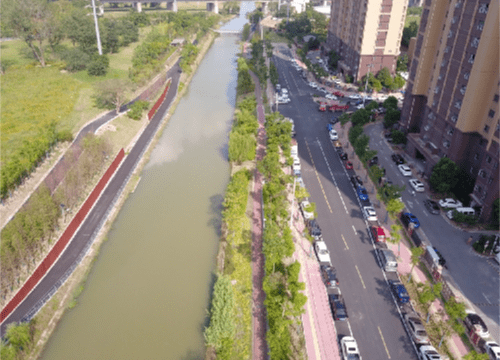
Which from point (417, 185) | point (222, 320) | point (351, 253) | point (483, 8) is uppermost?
point (483, 8)

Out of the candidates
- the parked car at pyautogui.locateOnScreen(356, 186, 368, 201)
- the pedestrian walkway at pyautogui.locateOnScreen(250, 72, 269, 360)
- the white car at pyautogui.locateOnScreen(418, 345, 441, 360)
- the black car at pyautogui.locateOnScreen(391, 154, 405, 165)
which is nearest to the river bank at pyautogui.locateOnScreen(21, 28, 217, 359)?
the pedestrian walkway at pyautogui.locateOnScreen(250, 72, 269, 360)

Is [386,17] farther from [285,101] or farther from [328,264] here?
[328,264]

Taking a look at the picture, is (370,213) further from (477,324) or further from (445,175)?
(477,324)

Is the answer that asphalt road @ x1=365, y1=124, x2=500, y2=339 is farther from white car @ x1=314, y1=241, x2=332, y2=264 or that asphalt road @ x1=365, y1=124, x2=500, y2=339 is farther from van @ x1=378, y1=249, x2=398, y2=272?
white car @ x1=314, y1=241, x2=332, y2=264

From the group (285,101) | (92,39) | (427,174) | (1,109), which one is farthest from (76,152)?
(92,39)

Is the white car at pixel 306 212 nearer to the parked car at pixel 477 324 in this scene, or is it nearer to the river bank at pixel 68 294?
the parked car at pixel 477 324

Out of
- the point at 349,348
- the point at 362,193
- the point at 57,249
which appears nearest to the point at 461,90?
the point at 362,193
